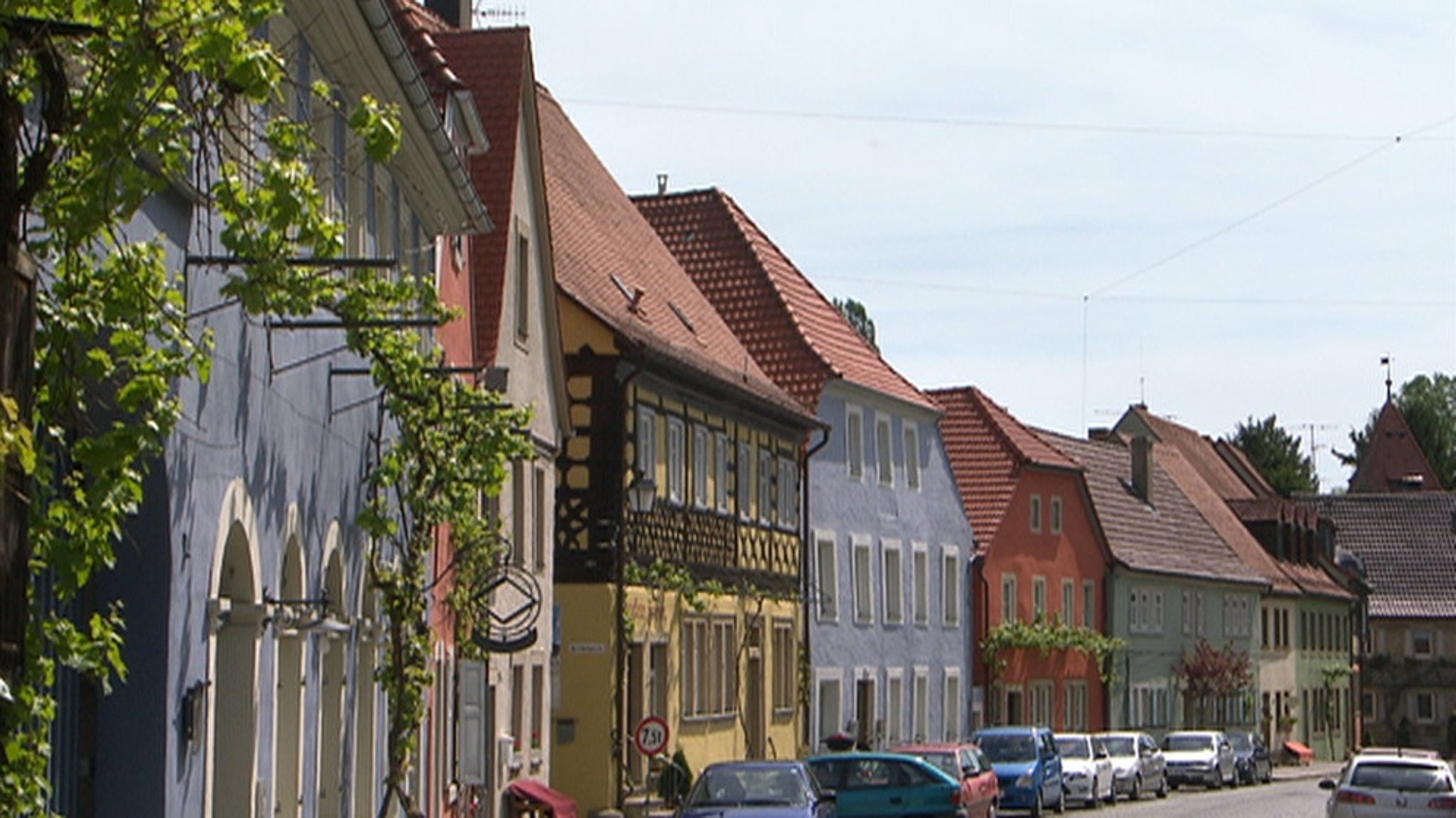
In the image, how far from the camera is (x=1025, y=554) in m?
62.1

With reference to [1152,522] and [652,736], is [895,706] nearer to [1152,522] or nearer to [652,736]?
[652,736]

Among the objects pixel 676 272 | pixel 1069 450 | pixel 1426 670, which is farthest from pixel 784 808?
pixel 1426 670

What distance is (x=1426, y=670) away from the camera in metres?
95.4

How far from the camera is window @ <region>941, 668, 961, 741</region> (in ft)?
184

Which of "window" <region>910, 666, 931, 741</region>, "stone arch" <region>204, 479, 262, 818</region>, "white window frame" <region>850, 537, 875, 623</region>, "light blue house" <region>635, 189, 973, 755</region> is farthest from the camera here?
"window" <region>910, 666, 931, 741</region>

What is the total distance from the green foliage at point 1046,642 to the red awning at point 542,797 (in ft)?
95.9

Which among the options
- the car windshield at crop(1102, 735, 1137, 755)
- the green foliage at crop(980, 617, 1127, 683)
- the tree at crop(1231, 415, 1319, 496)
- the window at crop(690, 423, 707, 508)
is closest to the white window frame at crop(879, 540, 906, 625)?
the car windshield at crop(1102, 735, 1137, 755)

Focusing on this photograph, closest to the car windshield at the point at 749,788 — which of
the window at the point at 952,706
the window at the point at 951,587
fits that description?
the window at the point at 951,587

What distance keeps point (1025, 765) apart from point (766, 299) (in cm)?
1119

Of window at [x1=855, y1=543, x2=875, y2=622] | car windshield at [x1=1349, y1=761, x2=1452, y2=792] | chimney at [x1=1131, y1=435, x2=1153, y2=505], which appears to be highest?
chimney at [x1=1131, y1=435, x2=1153, y2=505]

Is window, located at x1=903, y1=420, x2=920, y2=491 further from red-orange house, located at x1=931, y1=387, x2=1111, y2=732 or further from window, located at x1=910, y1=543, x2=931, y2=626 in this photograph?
red-orange house, located at x1=931, y1=387, x2=1111, y2=732

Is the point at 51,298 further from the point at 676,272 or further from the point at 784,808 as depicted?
the point at 676,272

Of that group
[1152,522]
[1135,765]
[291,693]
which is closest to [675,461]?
[1135,765]

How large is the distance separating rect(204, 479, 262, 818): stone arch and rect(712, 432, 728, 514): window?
24.9 meters
